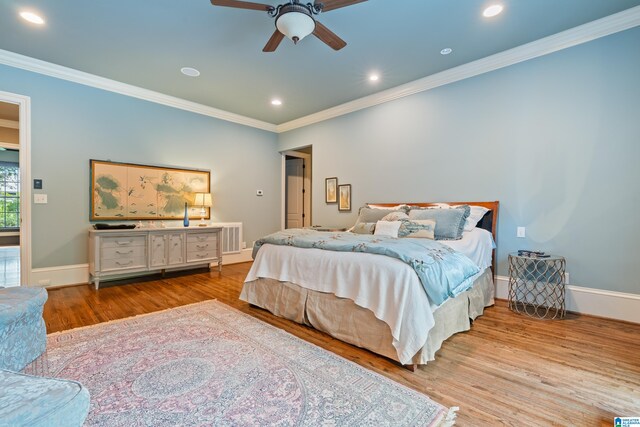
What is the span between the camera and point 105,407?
150 cm

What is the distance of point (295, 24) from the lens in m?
2.24

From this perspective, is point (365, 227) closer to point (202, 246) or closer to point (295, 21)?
point (295, 21)

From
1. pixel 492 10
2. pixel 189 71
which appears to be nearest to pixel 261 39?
pixel 189 71

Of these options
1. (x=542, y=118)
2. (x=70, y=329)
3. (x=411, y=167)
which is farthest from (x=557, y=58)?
(x=70, y=329)

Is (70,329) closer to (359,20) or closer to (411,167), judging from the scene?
(359,20)

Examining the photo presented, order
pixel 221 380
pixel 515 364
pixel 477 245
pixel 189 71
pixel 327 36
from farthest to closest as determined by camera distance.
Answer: pixel 189 71 < pixel 477 245 < pixel 327 36 < pixel 515 364 < pixel 221 380

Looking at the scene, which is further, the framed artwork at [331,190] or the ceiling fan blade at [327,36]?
the framed artwork at [331,190]

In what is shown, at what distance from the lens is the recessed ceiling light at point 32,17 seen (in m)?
2.65

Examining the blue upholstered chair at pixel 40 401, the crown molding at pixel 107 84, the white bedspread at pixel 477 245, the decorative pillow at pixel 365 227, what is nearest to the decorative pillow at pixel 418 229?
the white bedspread at pixel 477 245

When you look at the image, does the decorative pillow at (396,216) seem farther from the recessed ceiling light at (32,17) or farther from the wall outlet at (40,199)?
the wall outlet at (40,199)

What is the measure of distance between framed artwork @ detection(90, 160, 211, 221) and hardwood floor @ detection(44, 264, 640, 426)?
141 cm

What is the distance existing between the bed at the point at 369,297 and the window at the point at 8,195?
8.17 m

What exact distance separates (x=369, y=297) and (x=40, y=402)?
5.74ft

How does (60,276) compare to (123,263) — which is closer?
(60,276)
